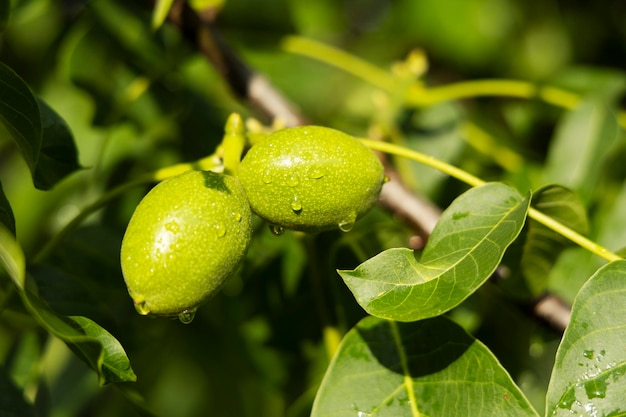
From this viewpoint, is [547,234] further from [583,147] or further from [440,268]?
[583,147]

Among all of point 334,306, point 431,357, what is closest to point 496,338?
point 334,306

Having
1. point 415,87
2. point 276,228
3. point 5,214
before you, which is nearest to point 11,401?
point 5,214


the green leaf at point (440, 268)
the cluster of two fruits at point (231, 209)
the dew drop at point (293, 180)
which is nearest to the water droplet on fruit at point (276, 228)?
the cluster of two fruits at point (231, 209)

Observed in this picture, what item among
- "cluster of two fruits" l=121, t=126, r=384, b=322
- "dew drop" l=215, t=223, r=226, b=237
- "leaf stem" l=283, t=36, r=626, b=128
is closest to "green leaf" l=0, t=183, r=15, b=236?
"cluster of two fruits" l=121, t=126, r=384, b=322

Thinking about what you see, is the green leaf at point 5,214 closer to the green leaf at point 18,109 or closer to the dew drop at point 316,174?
the green leaf at point 18,109

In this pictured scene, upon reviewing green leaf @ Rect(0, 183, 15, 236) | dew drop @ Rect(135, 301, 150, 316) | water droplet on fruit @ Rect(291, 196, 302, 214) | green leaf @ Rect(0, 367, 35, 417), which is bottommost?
green leaf @ Rect(0, 367, 35, 417)

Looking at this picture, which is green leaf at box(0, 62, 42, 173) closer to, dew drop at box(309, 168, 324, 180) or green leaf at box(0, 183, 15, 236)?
green leaf at box(0, 183, 15, 236)
